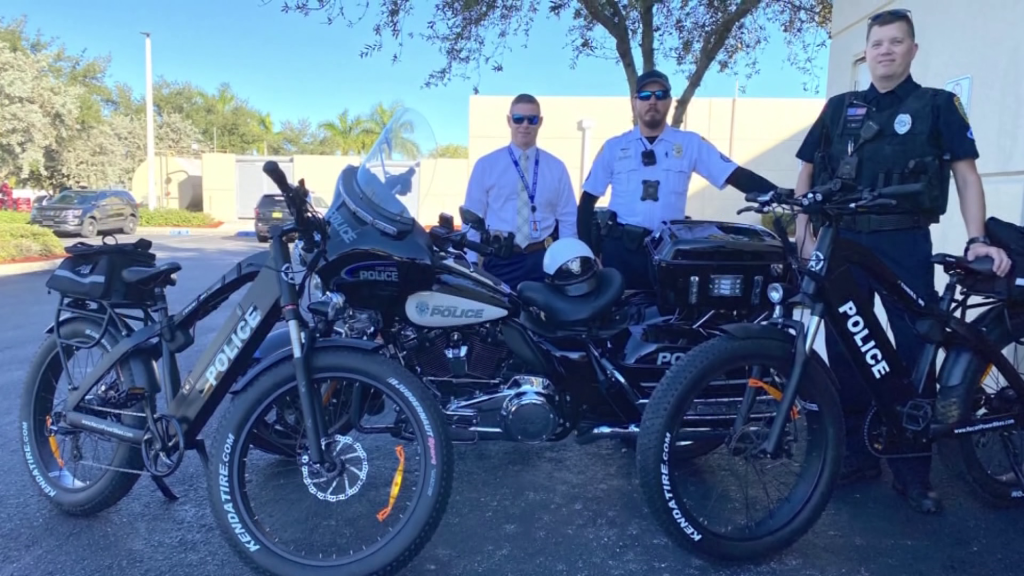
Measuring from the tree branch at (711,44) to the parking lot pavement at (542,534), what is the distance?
452cm

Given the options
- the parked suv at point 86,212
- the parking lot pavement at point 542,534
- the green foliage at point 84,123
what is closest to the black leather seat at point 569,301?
the parking lot pavement at point 542,534

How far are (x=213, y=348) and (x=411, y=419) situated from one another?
86 centimetres

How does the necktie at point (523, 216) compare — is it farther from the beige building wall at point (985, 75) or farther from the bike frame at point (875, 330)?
the beige building wall at point (985, 75)

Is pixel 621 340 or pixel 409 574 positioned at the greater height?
pixel 621 340

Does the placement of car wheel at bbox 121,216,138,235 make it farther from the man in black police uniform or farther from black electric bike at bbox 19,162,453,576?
the man in black police uniform

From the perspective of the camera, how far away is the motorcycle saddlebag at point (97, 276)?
9.94 ft

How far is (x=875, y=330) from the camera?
288 cm

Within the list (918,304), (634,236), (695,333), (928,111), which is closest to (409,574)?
(695,333)

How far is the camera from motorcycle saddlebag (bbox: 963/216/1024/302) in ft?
9.72

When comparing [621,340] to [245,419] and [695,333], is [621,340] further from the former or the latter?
[245,419]

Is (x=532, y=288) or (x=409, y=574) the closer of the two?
(x=409, y=574)

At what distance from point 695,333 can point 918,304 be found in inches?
36.4

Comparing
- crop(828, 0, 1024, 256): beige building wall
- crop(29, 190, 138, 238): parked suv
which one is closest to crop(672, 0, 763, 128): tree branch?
crop(828, 0, 1024, 256): beige building wall

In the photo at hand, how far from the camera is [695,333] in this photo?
3086mm
